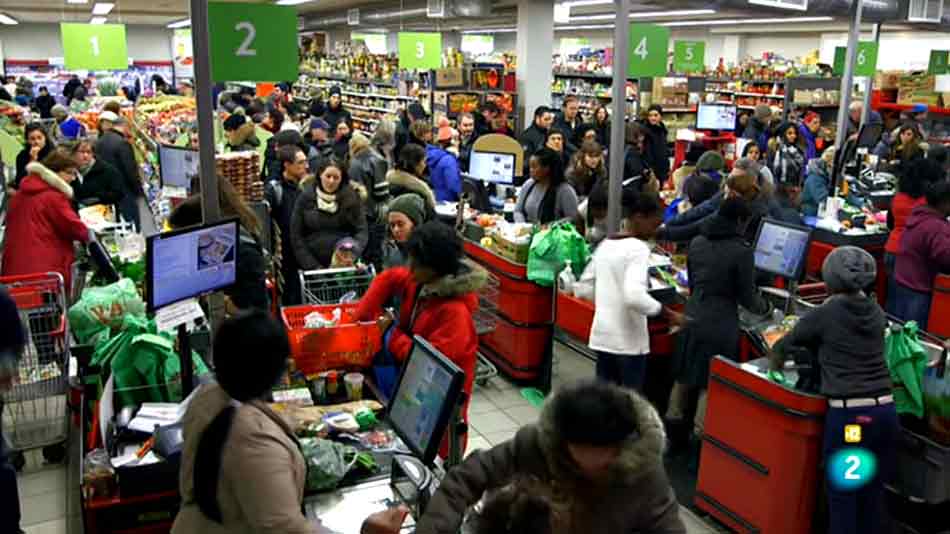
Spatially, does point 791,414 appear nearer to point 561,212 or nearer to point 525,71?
point 561,212

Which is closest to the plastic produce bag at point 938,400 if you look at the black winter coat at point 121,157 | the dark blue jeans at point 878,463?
the dark blue jeans at point 878,463

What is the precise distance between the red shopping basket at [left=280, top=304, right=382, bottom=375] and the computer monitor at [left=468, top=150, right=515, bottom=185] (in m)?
4.93

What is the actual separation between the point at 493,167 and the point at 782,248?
3.96 meters

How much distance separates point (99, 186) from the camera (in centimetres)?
852

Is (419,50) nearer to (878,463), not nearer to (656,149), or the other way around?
(656,149)

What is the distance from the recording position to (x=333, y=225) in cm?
610

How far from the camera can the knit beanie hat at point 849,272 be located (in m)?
3.71

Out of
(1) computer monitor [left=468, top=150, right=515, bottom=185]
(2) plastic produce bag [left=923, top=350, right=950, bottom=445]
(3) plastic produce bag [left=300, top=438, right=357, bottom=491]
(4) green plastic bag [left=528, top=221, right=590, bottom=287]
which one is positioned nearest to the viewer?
(3) plastic produce bag [left=300, top=438, right=357, bottom=491]

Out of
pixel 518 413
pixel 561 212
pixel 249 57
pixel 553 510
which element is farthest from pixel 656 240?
pixel 553 510

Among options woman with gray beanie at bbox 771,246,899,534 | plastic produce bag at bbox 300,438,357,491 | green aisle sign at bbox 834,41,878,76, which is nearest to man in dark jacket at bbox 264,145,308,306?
plastic produce bag at bbox 300,438,357,491

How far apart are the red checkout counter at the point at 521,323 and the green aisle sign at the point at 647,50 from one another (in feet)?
6.66

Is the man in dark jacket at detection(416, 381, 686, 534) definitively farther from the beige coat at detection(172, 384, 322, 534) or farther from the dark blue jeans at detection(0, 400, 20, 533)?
the dark blue jeans at detection(0, 400, 20, 533)

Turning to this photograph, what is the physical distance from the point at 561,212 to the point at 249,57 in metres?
3.02

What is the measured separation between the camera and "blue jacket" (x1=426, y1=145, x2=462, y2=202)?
8.50m
